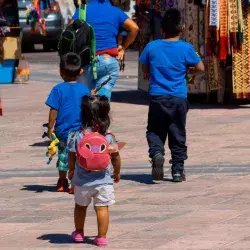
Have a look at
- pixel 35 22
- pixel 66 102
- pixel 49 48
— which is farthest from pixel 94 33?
pixel 49 48

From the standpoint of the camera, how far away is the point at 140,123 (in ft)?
46.1

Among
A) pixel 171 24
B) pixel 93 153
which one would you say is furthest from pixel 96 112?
pixel 171 24

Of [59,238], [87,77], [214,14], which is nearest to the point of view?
[59,238]

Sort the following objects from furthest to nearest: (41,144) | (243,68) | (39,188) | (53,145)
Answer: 1. (243,68)
2. (41,144)
3. (39,188)
4. (53,145)

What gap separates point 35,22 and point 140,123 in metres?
9.63

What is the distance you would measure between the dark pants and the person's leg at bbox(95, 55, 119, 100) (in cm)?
128

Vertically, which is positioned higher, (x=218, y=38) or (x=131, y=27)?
(x=131, y=27)

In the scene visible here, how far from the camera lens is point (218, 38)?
15.1m

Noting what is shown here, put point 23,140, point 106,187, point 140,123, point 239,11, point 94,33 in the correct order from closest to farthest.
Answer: point 106,187 < point 94,33 < point 23,140 < point 140,123 < point 239,11

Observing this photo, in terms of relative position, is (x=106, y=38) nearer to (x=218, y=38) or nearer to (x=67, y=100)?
(x=67, y=100)

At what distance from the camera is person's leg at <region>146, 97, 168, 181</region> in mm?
9586

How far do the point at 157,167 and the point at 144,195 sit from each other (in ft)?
1.94

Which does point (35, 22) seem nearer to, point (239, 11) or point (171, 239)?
point (239, 11)

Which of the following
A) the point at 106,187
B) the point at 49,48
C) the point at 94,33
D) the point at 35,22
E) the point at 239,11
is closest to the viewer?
the point at 106,187
